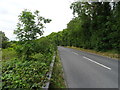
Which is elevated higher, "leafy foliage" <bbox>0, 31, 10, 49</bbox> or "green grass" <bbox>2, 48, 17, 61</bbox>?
"leafy foliage" <bbox>0, 31, 10, 49</bbox>

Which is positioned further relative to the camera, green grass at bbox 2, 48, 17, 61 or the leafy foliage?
green grass at bbox 2, 48, 17, 61

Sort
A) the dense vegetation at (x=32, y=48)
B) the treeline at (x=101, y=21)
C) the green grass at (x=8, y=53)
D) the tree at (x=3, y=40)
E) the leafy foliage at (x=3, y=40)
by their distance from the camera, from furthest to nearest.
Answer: the treeline at (x=101, y=21), the green grass at (x=8, y=53), the leafy foliage at (x=3, y=40), the tree at (x=3, y=40), the dense vegetation at (x=32, y=48)

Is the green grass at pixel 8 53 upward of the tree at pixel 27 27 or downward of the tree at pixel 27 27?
downward

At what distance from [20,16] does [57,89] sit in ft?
A: 14.9

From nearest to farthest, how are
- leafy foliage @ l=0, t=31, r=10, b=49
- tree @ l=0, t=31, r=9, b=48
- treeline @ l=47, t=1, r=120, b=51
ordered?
1. tree @ l=0, t=31, r=9, b=48
2. leafy foliage @ l=0, t=31, r=10, b=49
3. treeline @ l=47, t=1, r=120, b=51

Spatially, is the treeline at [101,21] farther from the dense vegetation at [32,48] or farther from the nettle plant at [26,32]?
the nettle plant at [26,32]

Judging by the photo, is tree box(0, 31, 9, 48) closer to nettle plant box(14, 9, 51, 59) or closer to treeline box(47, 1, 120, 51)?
nettle plant box(14, 9, 51, 59)

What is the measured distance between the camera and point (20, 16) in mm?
5797

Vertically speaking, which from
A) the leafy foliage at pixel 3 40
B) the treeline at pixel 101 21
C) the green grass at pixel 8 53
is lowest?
the green grass at pixel 8 53

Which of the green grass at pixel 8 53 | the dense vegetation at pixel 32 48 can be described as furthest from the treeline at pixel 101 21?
the green grass at pixel 8 53

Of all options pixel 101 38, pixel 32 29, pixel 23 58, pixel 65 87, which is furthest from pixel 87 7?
pixel 65 87

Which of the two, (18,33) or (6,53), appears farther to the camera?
(6,53)

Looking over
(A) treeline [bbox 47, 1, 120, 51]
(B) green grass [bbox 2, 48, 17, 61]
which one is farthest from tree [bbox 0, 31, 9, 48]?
(A) treeline [bbox 47, 1, 120, 51]

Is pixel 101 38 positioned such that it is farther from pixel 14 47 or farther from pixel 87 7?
pixel 14 47
